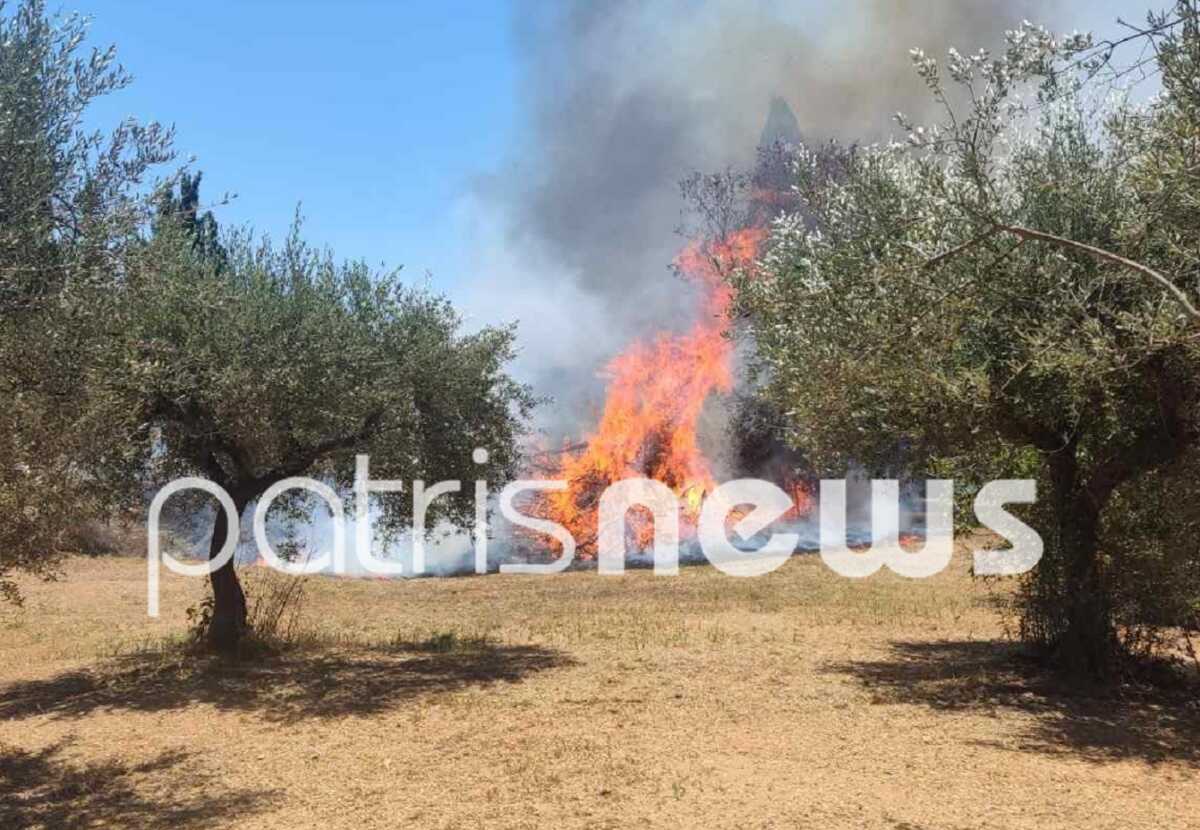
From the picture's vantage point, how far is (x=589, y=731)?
10.7 meters

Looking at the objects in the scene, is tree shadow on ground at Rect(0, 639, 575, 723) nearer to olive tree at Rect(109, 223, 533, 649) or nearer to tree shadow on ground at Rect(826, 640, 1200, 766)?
olive tree at Rect(109, 223, 533, 649)

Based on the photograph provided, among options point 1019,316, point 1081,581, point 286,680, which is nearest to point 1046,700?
point 1081,581

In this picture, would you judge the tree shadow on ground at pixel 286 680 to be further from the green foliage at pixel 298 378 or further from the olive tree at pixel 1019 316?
the olive tree at pixel 1019 316

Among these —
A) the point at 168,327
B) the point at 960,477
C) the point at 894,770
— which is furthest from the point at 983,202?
the point at 168,327

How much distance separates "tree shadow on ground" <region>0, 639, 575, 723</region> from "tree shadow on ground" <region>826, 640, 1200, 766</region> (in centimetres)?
529

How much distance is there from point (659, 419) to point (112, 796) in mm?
30310

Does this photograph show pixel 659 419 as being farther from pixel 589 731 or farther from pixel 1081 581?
pixel 589 731

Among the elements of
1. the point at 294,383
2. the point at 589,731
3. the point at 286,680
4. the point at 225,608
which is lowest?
the point at 286,680

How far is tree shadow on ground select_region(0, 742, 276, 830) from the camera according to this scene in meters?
8.02

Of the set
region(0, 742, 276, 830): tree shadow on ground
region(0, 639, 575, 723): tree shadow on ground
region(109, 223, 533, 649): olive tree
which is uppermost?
region(109, 223, 533, 649): olive tree

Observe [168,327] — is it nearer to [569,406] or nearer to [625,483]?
[625,483]

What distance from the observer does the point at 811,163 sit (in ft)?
36.8

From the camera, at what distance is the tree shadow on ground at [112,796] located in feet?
26.3

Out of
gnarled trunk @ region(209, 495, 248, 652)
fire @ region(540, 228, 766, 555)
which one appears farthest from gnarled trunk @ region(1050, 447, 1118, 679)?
fire @ region(540, 228, 766, 555)
